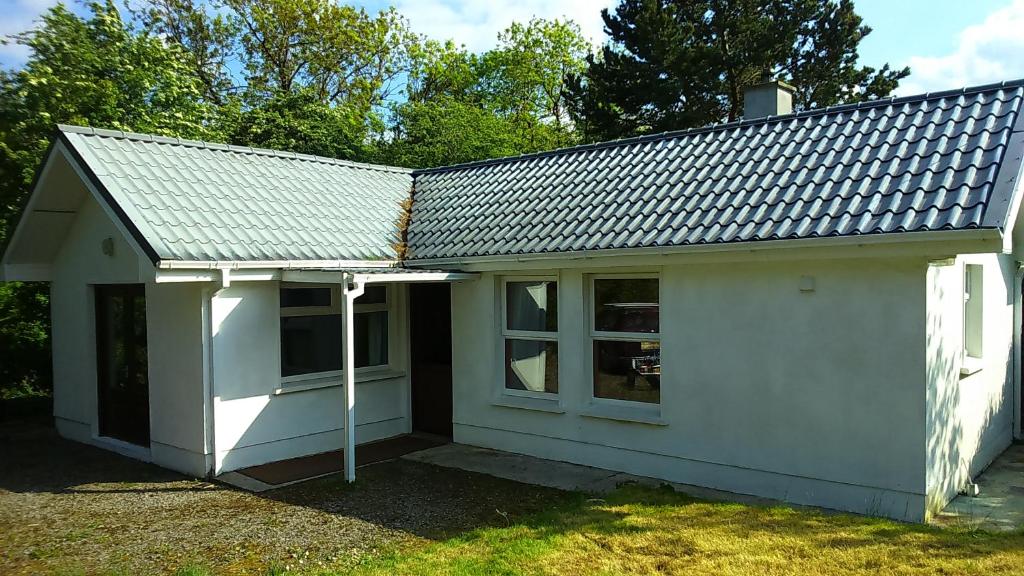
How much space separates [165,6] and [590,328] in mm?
26062

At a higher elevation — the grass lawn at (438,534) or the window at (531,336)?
the window at (531,336)

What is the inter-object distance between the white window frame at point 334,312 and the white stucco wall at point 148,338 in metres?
1.19

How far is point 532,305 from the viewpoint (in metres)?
10.1

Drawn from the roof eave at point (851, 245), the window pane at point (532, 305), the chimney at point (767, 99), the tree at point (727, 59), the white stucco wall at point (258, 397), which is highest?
the tree at point (727, 59)

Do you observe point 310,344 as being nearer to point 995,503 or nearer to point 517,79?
point 995,503

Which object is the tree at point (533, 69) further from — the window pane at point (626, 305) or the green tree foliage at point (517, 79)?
the window pane at point (626, 305)

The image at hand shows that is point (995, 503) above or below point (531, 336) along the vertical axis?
below

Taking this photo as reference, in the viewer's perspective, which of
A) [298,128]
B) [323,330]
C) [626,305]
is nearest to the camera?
[626,305]

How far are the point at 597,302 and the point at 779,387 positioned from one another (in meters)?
2.58

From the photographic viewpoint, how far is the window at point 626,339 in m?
8.81

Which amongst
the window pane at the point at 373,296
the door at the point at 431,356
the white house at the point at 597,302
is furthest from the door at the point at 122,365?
the door at the point at 431,356

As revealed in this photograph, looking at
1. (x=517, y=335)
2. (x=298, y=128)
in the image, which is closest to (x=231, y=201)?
(x=517, y=335)

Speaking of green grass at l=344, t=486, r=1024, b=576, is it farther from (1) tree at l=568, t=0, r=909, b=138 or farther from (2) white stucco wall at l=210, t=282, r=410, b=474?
(1) tree at l=568, t=0, r=909, b=138

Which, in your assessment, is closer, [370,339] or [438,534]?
[438,534]
